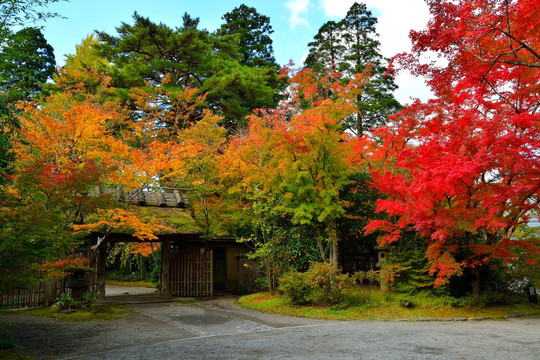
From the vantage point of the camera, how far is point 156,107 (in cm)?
1912

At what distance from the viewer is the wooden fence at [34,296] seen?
36.7 ft

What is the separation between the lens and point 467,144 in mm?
8570

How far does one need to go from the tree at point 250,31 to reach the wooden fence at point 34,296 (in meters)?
20.6

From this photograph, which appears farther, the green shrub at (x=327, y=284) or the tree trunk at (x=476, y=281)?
the green shrub at (x=327, y=284)

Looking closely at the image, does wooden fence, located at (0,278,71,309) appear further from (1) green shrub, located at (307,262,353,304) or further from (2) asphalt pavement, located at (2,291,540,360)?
(1) green shrub, located at (307,262,353,304)

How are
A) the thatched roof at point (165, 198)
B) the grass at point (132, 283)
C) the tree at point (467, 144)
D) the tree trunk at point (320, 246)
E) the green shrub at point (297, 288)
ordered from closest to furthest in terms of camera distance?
the tree at point (467, 144)
the green shrub at point (297, 288)
the tree trunk at point (320, 246)
the thatched roof at point (165, 198)
the grass at point (132, 283)

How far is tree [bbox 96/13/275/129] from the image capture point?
2005 centimetres

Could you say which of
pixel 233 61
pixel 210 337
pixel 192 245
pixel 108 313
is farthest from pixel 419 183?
pixel 233 61

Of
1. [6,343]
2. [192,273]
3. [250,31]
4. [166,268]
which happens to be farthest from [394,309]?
[250,31]

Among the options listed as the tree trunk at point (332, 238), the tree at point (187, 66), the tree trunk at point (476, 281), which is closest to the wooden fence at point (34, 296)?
the tree trunk at point (332, 238)

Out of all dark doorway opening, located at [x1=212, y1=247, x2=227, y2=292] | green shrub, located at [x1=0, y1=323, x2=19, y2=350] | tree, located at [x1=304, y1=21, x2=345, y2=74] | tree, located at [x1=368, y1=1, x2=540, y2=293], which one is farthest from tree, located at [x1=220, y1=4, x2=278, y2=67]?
green shrub, located at [x1=0, y1=323, x2=19, y2=350]

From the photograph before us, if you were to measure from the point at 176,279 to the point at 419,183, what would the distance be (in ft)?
36.1

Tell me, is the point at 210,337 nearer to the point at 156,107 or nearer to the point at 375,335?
the point at 375,335

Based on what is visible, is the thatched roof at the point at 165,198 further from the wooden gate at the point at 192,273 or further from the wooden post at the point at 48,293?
the wooden post at the point at 48,293
